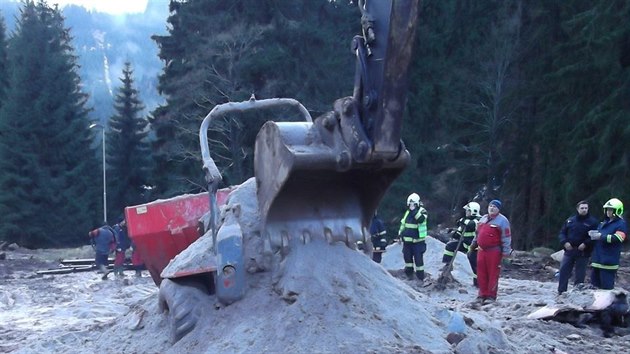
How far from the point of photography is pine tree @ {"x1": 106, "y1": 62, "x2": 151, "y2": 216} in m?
37.6

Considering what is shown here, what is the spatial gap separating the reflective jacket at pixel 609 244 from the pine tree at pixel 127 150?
2869 cm

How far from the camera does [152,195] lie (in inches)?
1300

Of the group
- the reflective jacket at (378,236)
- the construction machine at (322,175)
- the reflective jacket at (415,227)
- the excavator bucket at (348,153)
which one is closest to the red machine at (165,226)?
the construction machine at (322,175)

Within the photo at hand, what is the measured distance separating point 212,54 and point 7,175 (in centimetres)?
1340

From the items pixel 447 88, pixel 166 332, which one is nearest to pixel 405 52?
pixel 166 332

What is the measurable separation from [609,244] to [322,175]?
613 cm

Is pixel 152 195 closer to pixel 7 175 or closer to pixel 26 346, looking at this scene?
pixel 7 175

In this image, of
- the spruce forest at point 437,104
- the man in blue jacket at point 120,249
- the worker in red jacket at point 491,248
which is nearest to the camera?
the worker in red jacket at point 491,248

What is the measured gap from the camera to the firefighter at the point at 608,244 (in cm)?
1045

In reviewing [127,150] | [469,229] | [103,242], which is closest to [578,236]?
[469,229]

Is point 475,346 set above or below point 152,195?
below

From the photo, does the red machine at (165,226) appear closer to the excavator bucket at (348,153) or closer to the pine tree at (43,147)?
the excavator bucket at (348,153)

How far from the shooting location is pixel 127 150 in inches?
1512

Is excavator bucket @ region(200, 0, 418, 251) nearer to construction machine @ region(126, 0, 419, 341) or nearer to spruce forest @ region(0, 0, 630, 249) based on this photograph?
construction machine @ region(126, 0, 419, 341)
